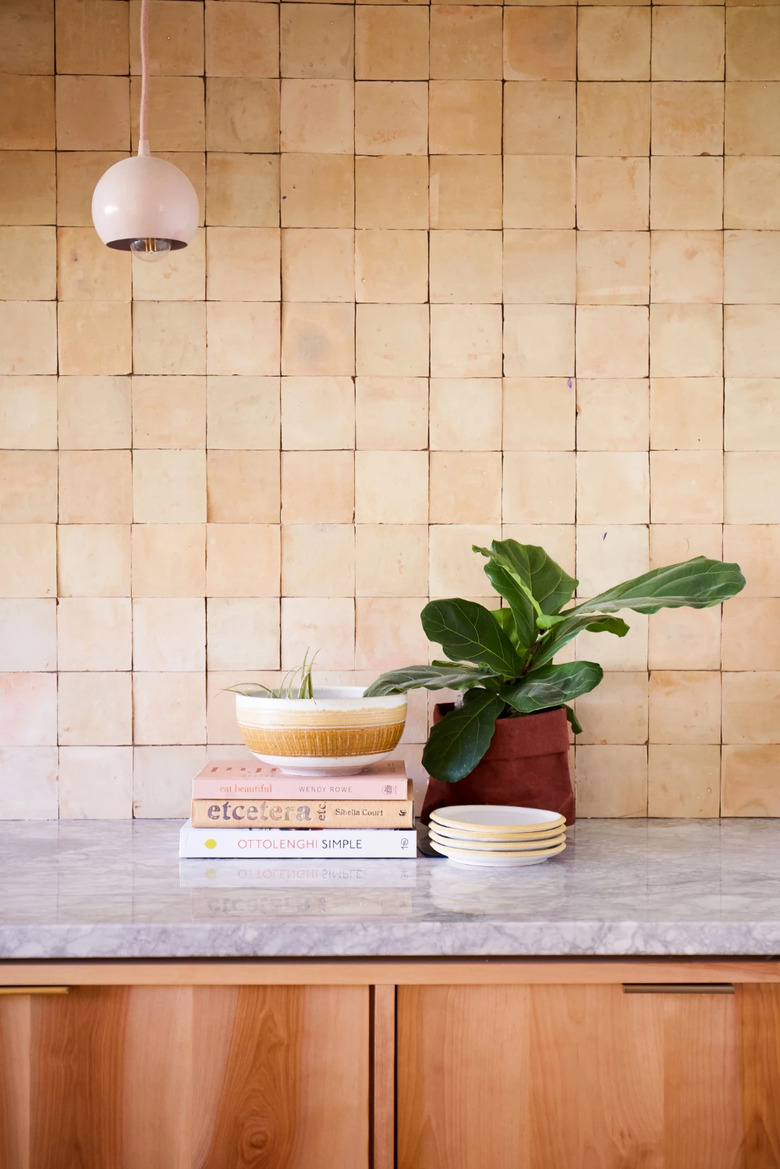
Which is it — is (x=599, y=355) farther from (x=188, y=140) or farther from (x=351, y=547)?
(x=188, y=140)

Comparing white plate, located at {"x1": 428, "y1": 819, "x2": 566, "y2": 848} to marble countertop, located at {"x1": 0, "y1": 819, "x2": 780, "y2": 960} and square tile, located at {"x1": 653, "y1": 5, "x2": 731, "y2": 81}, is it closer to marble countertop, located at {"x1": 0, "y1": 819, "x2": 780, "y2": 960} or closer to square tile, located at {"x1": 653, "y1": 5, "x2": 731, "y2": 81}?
marble countertop, located at {"x1": 0, "y1": 819, "x2": 780, "y2": 960}

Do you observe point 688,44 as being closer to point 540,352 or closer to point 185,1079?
point 540,352

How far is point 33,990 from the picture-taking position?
115 cm

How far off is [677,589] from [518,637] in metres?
0.27

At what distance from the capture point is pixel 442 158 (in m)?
1.76

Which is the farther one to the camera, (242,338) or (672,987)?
(242,338)

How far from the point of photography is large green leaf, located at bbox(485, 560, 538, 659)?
1570 millimetres

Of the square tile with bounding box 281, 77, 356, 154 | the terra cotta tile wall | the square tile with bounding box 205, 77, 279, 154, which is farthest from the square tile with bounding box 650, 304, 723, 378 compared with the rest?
the square tile with bounding box 205, 77, 279, 154

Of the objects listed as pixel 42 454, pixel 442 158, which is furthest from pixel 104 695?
pixel 442 158

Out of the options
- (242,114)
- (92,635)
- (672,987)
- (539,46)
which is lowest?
(672,987)

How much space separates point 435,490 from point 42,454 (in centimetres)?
71

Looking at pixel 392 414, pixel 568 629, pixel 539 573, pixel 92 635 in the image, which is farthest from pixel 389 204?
pixel 92 635

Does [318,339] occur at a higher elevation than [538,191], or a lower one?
lower

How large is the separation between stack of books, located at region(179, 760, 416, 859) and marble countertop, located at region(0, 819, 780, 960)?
2 cm
